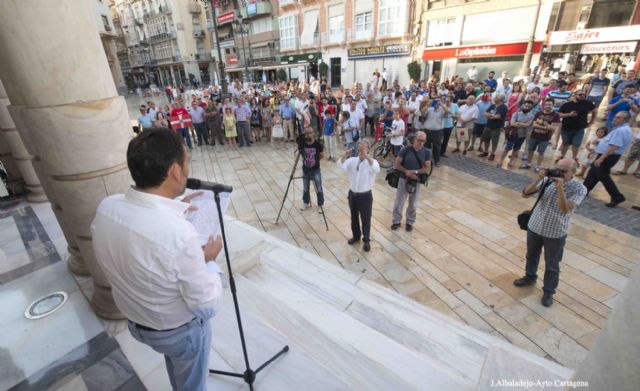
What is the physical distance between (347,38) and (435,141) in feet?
72.5

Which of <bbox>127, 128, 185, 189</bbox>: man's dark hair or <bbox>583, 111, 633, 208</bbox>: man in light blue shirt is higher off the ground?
<bbox>127, 128, 185, 189</bbox>: man's dark hair

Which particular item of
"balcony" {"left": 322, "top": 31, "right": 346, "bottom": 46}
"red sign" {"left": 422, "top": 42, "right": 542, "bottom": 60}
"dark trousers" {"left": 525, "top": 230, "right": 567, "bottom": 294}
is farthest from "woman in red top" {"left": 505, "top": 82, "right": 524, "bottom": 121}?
"balcony" {"left": 322, "top": 31, "right": 346, "bottom": 46}

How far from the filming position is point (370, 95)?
Result: 438 inches

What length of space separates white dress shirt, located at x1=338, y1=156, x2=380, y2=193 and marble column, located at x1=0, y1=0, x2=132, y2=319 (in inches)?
117


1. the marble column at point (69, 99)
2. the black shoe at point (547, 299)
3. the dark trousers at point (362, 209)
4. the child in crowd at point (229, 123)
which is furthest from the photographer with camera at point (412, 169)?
the child in crowd at point (229, 123)

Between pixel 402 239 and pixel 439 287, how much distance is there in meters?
1.22

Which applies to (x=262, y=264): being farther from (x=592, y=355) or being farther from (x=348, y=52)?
(x=348, y=52)

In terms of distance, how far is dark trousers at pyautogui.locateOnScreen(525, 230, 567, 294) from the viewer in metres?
3.39

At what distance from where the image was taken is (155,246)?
123 cm

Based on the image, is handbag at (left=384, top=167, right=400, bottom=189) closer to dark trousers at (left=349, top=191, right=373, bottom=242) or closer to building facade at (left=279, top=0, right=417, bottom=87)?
dark trousers at (left=349, top=191, right=373, bottom=242)

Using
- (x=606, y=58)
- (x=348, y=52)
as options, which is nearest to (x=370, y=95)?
(x=606, y=58)

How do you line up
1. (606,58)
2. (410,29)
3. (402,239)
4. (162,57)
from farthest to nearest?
(162,57) < (410,29) < (606,58) < (402,239)

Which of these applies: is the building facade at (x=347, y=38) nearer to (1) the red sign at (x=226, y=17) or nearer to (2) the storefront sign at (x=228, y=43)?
(1) the red sign at (x=226, y=17)

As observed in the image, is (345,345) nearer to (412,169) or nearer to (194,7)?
(412,169)
